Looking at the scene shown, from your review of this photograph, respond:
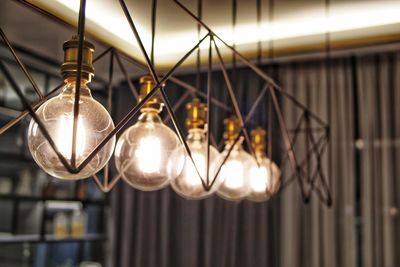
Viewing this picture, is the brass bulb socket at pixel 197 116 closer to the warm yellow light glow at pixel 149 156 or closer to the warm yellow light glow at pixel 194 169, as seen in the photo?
the warm yellow light glow at pixel 194 169

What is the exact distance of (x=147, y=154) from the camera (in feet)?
3.56

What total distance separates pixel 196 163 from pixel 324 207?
1.96m

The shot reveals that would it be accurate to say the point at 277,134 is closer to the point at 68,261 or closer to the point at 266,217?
the point at 266,217

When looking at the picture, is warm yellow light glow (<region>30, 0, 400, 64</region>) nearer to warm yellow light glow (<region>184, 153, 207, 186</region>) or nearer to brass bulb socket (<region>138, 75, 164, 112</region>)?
warm yellow light glow (<region>184, 153, 207, 186</region>)


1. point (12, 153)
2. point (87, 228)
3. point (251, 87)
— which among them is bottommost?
point (87, 228)

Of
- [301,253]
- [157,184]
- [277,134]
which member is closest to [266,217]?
[301,253]

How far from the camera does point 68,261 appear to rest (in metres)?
3.66

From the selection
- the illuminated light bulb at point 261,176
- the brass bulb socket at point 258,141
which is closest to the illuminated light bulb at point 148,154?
the illuminated light bulb at point 261,176

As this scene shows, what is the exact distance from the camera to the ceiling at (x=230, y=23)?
2.61 meters

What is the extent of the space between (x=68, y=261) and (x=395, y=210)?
7.81 feet

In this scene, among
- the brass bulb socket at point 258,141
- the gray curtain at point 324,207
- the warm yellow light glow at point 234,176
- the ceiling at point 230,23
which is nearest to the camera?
the warm yellow light glow at point 234,176

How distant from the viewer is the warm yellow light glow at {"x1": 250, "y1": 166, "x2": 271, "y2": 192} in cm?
169

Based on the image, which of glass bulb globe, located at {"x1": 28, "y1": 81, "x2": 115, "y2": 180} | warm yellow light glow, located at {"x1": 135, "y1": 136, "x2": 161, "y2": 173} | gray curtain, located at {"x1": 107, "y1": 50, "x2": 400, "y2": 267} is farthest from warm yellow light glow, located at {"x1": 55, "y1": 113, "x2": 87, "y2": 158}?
gray curtain, located at {"x1": 107, "y1": 50, "x2": 400, "y2": 267}

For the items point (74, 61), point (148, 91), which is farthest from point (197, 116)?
point (74, 61)
